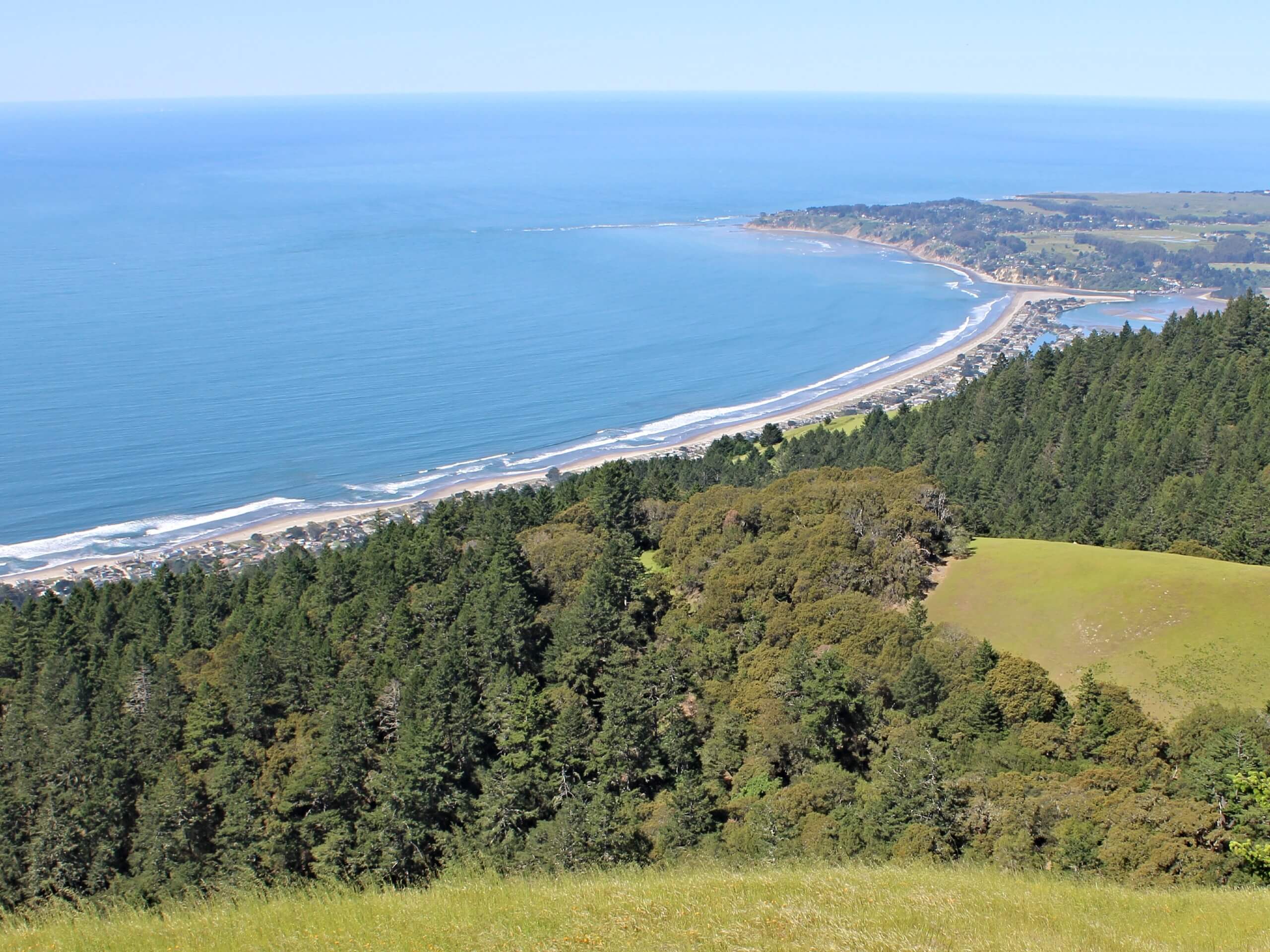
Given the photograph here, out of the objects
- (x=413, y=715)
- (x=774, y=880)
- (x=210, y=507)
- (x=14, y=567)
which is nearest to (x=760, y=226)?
(x=210, y=507)

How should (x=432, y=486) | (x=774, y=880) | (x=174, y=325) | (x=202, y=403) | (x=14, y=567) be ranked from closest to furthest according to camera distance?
(x=774, y=880)
(x=14, y=567)
(x=432, y=486)
(x=202, y=403)
(x=174, y=325)

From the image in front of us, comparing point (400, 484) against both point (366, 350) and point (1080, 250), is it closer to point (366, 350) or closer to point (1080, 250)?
point (366, 350)

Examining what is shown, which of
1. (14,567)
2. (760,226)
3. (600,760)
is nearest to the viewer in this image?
(600,760)

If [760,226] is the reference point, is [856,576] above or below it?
below

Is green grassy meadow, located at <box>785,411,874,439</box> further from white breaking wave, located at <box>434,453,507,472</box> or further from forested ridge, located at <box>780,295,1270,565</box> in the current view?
white breaking wave, located at <box>434,453,507,472</box>

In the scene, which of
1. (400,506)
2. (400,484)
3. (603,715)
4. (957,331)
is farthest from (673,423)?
(603,715)

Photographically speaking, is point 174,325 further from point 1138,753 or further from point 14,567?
point 1138,753

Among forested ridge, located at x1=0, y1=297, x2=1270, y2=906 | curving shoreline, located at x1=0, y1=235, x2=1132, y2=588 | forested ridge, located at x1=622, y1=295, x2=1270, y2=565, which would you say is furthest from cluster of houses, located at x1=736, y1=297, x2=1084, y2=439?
forested ridge, located at x1=0, y1=297, x2=1270, y2=906

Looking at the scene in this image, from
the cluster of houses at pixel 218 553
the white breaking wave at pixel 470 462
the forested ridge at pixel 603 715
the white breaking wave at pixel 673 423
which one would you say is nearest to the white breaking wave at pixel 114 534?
the cluster of houses at pixel 218 553

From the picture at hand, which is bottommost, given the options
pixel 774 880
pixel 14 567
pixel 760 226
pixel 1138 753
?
pixel 14 567
